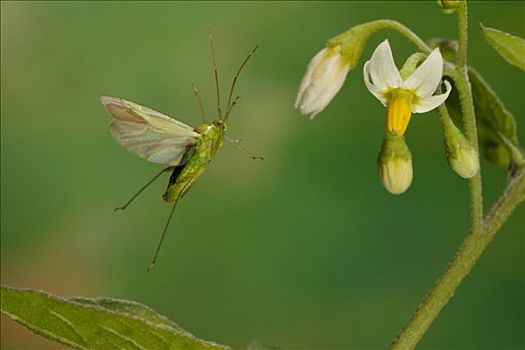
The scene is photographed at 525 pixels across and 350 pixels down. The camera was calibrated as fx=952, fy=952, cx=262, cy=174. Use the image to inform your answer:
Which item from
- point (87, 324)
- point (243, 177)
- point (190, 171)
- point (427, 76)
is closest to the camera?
point (87, 324)

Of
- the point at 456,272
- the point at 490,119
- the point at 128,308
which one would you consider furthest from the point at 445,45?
the point at 128,308

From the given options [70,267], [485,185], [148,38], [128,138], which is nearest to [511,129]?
[128,138]

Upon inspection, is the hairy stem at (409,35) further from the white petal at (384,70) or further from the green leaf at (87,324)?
the green leaf at (87,324)

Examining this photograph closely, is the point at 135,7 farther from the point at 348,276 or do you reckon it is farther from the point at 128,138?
the point at 128,138

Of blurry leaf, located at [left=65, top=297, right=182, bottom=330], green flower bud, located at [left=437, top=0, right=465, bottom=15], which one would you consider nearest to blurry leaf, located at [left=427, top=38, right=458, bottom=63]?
green flower bud, located at [left=437, top=0, right=465, bottom=15]

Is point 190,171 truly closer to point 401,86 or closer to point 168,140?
point 168,140

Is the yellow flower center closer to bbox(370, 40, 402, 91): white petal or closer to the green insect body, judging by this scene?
bbox(370, 40, 402, 91): white petal
